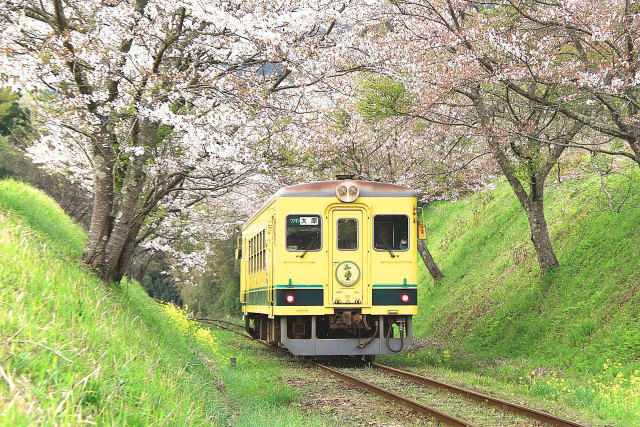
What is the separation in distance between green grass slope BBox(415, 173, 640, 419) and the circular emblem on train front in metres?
2.64

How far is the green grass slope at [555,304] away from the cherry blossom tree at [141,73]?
615 centimetres

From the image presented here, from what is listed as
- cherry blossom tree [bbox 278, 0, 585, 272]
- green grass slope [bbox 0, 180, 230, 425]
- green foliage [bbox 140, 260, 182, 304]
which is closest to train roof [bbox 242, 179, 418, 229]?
cherry blossom tree [bbox 278, 0, 585, 272]

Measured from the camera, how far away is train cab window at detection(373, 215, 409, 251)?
42.2ft

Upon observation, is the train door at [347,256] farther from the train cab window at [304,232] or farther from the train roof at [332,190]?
the train roof at [332,190]

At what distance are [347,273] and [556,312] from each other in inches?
183

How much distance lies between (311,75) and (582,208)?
10.1 m

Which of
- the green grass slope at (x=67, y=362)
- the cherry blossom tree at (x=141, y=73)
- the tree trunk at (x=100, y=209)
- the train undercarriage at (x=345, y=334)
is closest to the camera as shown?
the green grass slope at (x=67, y=362)

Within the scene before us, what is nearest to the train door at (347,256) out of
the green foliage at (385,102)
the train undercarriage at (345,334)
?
the train undercarriage at (345,334)

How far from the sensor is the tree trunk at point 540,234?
15005mm

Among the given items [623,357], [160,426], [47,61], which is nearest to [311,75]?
[47,61]

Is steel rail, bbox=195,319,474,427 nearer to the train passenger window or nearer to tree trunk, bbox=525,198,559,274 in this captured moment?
the train passenger window

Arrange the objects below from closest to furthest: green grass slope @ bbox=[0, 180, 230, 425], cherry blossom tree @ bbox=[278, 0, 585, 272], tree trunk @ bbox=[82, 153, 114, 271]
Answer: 1. green grass slope @ bbox=[0, 180, 230, 425]
2. tree trunk @ bbox=[82, 153, 114, 271]
3. cherry blossom tree @ bbox=[278, 0, 585, 272]

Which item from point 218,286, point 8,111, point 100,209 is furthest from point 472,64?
point 218,286

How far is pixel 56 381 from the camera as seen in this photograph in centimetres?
352
